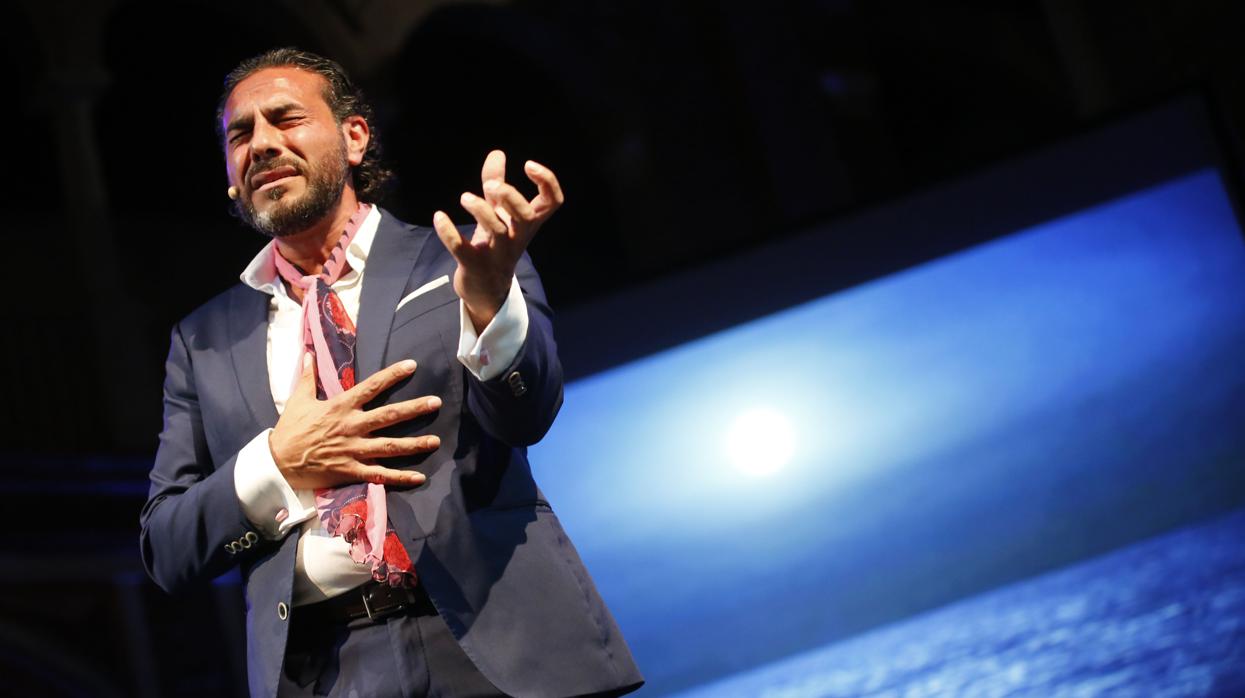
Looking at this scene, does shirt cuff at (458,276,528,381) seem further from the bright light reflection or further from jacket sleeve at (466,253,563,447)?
the bright light reflection

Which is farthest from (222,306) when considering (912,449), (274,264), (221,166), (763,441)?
(221,166)

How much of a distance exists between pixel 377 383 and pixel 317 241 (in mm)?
306

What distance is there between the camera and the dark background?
559 cm

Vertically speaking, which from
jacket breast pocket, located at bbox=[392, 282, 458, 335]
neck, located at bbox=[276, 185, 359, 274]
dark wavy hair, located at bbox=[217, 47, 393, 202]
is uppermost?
dark wavy hair, located at bbox=[217, 47, 393, 202]

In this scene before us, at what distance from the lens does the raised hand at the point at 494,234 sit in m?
1.35

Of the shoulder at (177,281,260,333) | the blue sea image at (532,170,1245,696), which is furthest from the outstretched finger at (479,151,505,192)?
the blue sea image at (532,170,1245,696)

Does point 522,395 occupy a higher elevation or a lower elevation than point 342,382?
lower

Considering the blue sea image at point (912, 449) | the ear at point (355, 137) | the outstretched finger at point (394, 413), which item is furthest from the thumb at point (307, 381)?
the blue sea image at point (912, 449)

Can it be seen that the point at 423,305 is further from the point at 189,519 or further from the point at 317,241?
the point at 189,519

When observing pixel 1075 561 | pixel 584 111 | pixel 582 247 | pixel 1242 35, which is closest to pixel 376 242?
pixel 1075 561

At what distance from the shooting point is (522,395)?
55.9 inches

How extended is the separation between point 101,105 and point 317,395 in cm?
726

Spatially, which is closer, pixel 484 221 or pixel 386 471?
pixel 484 221

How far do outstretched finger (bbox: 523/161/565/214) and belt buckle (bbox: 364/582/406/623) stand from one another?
1.44 ft
